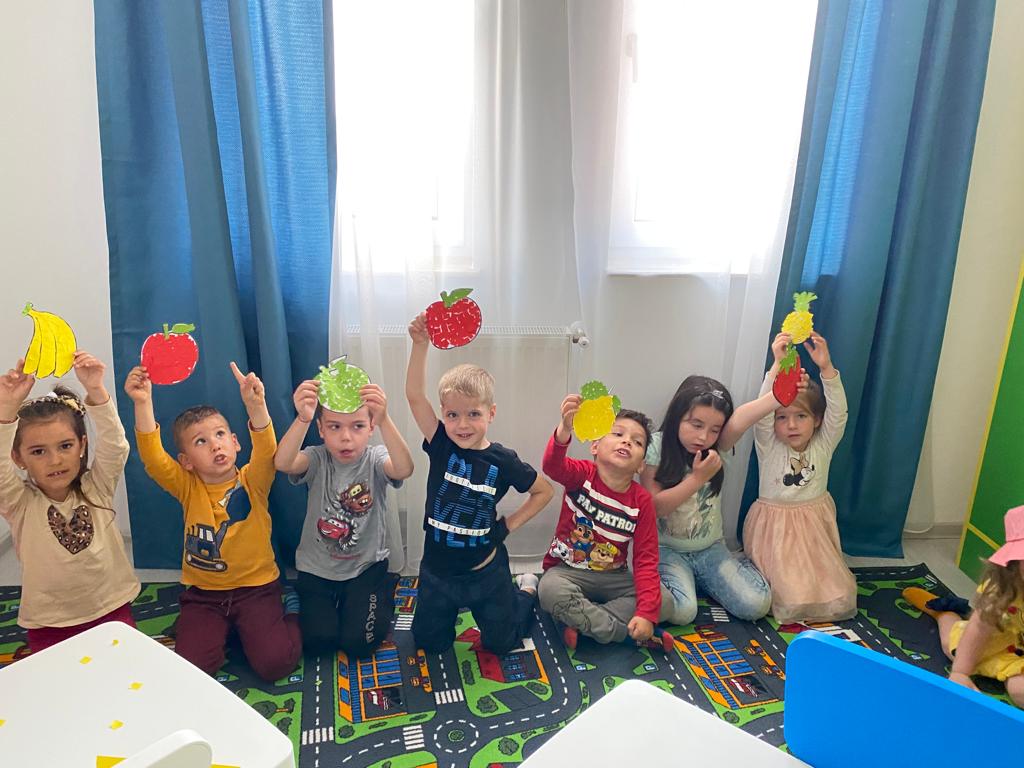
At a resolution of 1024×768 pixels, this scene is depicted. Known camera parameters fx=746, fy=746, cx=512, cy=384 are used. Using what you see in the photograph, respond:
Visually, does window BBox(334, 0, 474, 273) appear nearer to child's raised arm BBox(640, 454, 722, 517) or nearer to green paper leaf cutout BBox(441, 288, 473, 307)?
green paper leaf cutout BBox(441, 288, 473, 307)

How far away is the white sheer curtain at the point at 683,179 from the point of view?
204cm

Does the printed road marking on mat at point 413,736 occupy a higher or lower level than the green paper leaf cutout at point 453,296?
lower

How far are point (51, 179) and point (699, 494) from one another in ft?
6.86

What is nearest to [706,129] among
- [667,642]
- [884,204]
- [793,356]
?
[884,204]

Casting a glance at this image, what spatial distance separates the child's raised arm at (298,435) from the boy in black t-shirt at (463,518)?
0.80 feet

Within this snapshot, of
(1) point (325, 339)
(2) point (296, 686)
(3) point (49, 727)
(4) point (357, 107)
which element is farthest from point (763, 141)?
(3) point (49, 727)

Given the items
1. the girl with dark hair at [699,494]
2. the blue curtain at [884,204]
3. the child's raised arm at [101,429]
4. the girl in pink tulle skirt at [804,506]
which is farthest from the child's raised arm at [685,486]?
the child's raised arm at [101,429]

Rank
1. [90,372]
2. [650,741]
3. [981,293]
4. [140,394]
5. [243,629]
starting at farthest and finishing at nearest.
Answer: [981,293] < [243,629] < [140,394] < [90,372] < [650,741]

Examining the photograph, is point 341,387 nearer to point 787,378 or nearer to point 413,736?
point 413,736

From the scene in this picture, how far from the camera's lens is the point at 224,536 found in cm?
192

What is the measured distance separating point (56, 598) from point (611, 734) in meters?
1.41

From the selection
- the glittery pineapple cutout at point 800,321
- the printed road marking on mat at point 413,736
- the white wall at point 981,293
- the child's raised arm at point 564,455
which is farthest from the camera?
the white wall at point 981,293

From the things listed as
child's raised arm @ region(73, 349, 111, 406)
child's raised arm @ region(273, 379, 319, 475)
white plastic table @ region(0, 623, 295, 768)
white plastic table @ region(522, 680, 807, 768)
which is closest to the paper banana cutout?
child's raised arm @ region(73, 349, 111, 406)

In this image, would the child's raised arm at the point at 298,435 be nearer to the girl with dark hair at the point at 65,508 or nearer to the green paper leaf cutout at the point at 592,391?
the girl with dark hair at the point at 65,508
